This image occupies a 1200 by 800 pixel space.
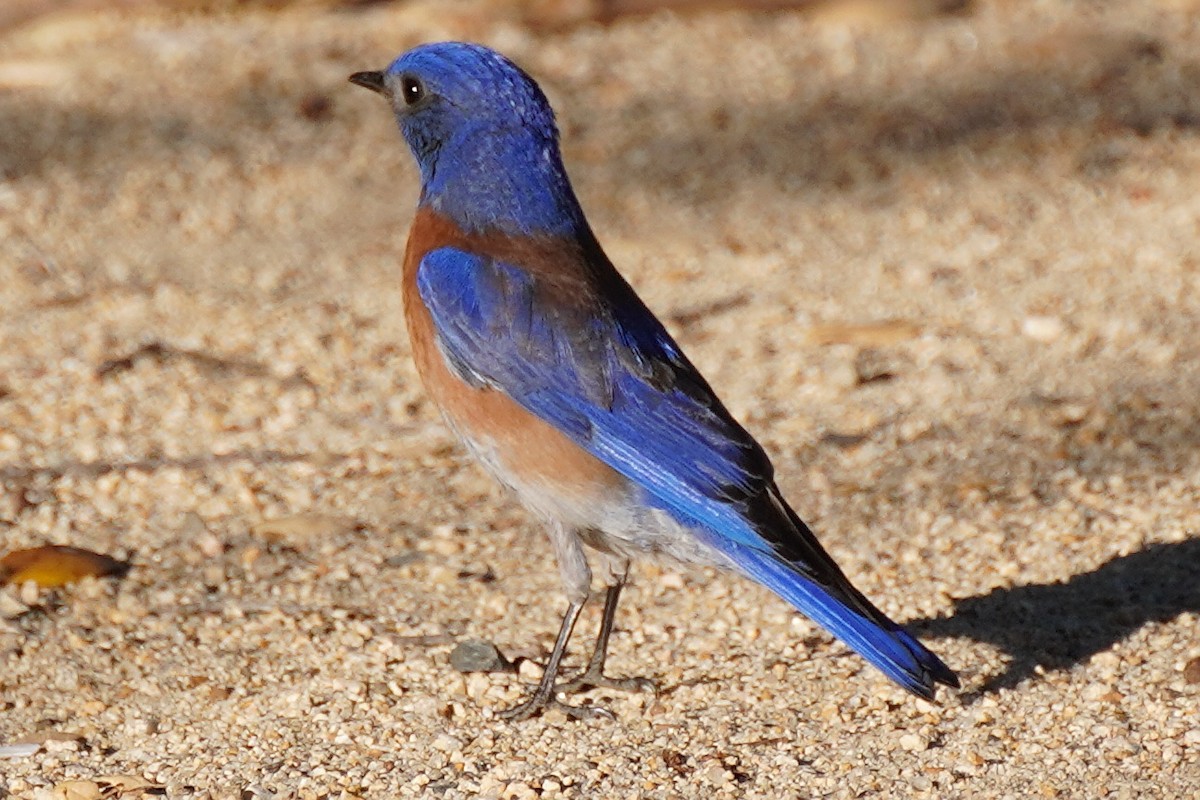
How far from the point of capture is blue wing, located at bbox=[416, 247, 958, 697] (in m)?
3.87

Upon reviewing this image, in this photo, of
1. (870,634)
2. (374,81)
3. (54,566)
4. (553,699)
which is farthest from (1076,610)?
(54,566)

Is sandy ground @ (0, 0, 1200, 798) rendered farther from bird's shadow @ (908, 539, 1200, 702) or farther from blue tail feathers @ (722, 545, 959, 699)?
blue tail feathers @ (722, 545, 959, 699)

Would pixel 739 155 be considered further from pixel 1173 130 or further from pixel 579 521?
pixel 579 521

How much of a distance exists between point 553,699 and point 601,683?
120 mm

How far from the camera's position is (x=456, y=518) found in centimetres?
500

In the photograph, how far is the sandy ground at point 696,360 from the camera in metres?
3.93

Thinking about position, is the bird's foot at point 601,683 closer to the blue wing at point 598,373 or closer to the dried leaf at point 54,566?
the blue wing at point 598,373

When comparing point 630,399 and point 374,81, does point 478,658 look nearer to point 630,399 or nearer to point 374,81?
point 630,399

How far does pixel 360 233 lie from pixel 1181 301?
2.68 m

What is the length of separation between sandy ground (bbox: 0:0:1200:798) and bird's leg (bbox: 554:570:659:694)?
1.5 inches

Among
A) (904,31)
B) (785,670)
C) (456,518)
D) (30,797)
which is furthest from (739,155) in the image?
(30,797)

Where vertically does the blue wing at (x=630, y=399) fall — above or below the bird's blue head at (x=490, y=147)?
below

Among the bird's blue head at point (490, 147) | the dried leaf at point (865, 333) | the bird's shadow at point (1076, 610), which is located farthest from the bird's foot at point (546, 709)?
the dried leaf at point (865, 333)

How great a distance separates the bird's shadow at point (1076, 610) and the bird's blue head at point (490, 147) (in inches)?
49.4
